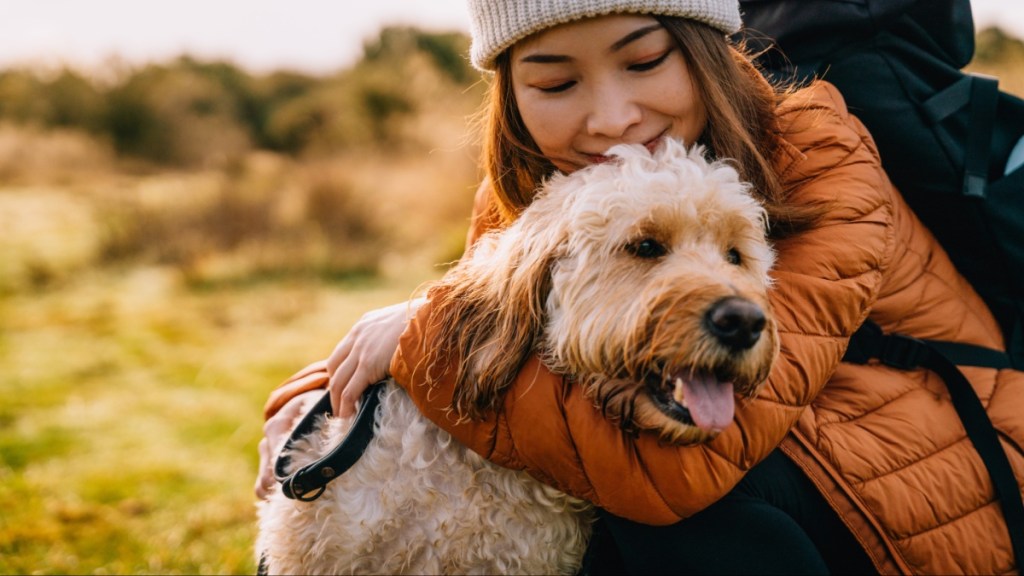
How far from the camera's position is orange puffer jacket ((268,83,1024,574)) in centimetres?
194

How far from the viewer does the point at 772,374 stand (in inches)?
76.6

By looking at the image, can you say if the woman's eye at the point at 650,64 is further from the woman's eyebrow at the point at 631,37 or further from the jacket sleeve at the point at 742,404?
the jacket sleeve at the point at 742,404

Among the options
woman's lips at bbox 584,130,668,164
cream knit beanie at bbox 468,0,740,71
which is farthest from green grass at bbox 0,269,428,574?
cream knit beanie at bbox 468,0,740,71

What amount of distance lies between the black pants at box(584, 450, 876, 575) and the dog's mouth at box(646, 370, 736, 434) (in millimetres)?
453

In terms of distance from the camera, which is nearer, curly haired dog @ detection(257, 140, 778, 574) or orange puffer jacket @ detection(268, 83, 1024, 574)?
curly haired dog @ detection(257, 140, 778, 574)

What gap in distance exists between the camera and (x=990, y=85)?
2.40 meters

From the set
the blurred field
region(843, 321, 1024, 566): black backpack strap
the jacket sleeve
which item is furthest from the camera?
the blurred field

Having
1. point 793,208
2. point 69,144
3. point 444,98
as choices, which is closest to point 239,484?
point 793,208

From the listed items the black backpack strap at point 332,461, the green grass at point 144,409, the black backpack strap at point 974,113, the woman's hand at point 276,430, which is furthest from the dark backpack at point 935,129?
the green grass at point 144,409

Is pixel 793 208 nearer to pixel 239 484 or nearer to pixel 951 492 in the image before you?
pixel 951 492

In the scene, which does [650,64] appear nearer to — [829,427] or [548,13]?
[548,13]

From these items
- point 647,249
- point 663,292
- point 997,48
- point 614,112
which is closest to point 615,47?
point 614,112

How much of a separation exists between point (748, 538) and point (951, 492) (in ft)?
1.84

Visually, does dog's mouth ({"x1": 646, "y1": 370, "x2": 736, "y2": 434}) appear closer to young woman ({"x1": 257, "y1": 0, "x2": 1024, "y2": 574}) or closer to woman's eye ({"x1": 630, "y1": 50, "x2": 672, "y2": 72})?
young woman ({"x1": 257, "y1": 0, "x2": 1024, "y2": 574})
